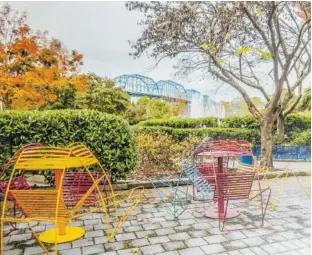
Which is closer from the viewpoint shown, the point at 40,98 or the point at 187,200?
the point at 187,200

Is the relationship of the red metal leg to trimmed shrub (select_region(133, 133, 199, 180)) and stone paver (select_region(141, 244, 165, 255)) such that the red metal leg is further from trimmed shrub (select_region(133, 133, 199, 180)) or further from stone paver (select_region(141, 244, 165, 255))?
trimmed shrub (select_region(133, 133, 199, 180))

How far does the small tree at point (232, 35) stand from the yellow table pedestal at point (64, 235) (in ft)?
15.2

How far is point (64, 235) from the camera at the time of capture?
2.98 metres

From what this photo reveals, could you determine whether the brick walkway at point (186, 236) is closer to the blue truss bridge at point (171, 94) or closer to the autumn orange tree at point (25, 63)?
the autumn orange tree at point (25, 63)

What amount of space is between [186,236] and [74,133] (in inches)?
103

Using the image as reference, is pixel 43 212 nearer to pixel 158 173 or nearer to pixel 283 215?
pixel 283 215

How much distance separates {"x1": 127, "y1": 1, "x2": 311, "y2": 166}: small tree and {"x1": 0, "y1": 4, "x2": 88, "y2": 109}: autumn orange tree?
3876 mm

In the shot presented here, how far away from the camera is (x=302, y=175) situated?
643 cm

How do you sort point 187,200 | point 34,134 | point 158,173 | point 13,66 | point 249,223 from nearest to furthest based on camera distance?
point 249,223
point 187,200
point 34,134
point 158,173
point 13,66

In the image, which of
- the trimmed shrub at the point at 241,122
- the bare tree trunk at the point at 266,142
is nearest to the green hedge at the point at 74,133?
the bare tree trunk at the point at 266,142

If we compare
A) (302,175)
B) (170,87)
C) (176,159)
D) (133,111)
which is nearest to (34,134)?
(176,159)

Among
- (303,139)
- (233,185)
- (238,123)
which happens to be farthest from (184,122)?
(233,185)

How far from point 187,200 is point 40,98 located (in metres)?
7.50

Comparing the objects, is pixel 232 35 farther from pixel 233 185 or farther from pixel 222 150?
pixel 233 185
